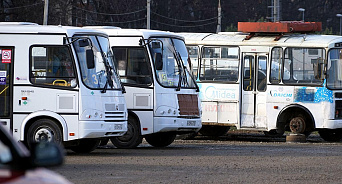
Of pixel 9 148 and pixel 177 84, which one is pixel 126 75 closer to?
pixel 177 84

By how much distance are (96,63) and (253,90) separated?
711 centimetres

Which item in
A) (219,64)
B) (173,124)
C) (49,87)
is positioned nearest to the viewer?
(49,87)

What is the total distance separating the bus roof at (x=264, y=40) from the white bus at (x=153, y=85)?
349 centimetres

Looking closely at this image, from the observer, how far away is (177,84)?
19891 mm

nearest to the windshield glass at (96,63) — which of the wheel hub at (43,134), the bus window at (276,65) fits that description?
the wheel hub at (43,134)

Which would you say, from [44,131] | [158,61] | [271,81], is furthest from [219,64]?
[44,131]

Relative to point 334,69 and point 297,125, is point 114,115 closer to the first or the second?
point 297,125

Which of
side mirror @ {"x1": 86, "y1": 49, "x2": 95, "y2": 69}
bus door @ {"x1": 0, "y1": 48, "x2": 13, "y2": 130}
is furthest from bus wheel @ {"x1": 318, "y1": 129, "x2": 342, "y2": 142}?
bus door @ {"x1": 0, "y1": 48, "x2": 13, "y2": 130}

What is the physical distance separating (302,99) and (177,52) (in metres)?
4.30

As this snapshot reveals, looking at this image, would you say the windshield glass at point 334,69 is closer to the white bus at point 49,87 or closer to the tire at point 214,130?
the tire at point 214,130

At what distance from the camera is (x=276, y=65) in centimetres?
2362

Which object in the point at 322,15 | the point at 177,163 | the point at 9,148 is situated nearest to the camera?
the point at 9,148

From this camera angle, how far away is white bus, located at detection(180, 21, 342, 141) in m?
22.7

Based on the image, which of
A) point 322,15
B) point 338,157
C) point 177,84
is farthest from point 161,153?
point 322,15
